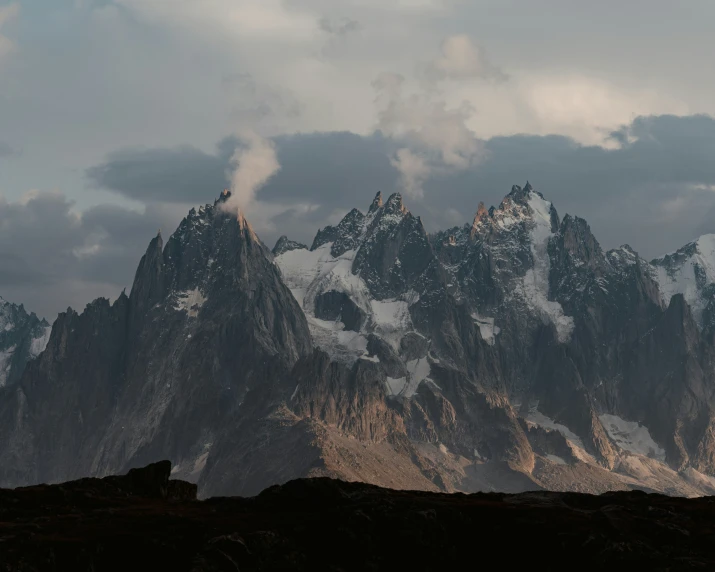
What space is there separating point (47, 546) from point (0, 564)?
8.85m

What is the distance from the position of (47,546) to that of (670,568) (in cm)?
9357

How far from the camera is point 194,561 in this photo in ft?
646

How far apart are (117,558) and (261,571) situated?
21.7 m

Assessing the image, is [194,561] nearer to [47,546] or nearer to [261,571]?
[261,571]

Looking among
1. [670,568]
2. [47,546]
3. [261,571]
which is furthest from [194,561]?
[670,568]

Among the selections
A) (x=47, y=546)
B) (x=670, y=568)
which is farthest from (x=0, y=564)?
(x=670, y=568)

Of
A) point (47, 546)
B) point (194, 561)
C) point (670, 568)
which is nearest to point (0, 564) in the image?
point (47, 546)

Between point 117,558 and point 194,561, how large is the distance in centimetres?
1192

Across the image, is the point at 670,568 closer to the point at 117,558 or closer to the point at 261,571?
the point at 261,571

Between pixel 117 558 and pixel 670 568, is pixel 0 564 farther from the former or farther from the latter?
pixel 670 568

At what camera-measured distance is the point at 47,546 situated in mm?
198500

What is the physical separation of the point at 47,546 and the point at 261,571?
106 ft

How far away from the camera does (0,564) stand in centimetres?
19138

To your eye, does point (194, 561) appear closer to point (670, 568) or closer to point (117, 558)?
point (117, 558)
